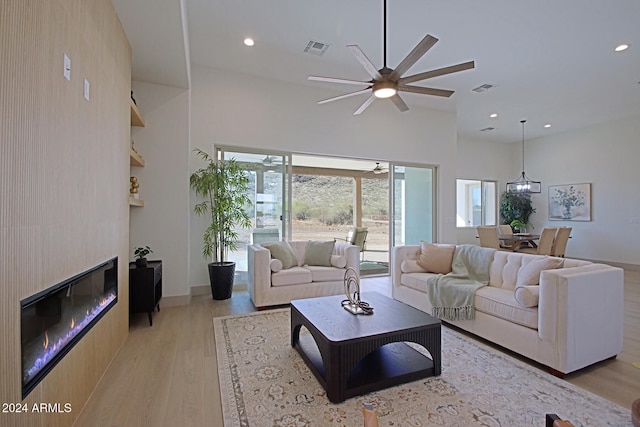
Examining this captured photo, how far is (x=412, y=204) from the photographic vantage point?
669cm

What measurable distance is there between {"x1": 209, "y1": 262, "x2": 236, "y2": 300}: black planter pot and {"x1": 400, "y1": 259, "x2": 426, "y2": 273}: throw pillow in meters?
2.43

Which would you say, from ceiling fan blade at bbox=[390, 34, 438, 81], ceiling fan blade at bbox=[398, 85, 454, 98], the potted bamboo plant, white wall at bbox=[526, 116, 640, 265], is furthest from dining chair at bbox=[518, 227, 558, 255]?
the potted bamboo plant

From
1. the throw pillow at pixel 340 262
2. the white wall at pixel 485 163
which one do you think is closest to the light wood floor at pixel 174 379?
the throw pillow at pixel 340 262

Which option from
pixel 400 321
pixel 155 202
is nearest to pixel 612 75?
pixel 400 321

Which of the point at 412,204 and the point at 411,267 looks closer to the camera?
the point at 411,267

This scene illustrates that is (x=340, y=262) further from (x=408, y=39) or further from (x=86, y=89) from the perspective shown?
(x=86, y=89)

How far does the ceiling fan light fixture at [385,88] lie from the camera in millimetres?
2902

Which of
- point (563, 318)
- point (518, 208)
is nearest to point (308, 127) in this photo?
point (563, 318)

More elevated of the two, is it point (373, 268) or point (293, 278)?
point (293, 278)

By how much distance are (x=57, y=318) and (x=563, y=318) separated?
335 centimetres

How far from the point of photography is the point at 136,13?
9.39ft

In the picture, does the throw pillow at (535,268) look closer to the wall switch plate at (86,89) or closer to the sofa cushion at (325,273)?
the sofa cushion at (325,273)

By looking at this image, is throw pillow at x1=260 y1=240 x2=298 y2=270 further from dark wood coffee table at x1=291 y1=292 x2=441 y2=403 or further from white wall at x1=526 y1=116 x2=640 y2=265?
white wall at x1=526 y1=116 x2=640 y2=265

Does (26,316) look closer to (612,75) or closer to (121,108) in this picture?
(121,108)
